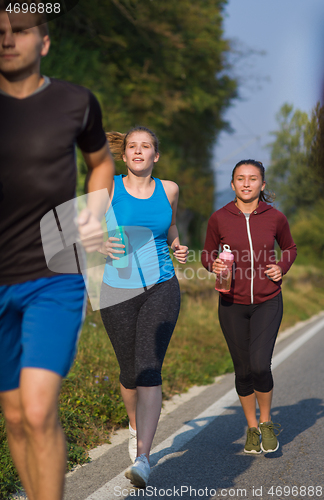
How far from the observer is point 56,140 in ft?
7.06

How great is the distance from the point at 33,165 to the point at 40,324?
1.94ft

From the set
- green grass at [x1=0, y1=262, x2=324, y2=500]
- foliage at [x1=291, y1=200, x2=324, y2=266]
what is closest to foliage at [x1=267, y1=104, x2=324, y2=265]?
foliage at [x1=291, y1=200, x2=324, y2=266]

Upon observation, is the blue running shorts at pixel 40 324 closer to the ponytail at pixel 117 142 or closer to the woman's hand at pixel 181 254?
the woman's hand at pixel 181 254

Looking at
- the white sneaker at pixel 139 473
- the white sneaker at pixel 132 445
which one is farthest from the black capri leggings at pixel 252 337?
the white sneaker at pixel 139 473

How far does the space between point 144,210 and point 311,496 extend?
2045mm

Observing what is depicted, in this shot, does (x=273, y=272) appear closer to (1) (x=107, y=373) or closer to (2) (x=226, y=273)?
(2) (x=226, y=273)

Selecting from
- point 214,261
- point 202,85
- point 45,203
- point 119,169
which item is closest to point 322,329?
point 119,169

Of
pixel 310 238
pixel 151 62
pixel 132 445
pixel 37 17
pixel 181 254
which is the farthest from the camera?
pixel 310 238

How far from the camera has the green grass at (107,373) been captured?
427 centimetres

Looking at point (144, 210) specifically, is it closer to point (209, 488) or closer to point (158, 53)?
point (209, 488)

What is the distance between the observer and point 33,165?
212 centimetres

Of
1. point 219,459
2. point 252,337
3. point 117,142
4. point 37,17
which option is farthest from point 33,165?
point 219,459

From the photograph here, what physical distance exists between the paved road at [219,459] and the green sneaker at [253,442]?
0.05 meters

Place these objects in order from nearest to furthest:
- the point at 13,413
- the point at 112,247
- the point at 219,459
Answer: the point at 13,413, the point at 112,247, the point at 219,459
